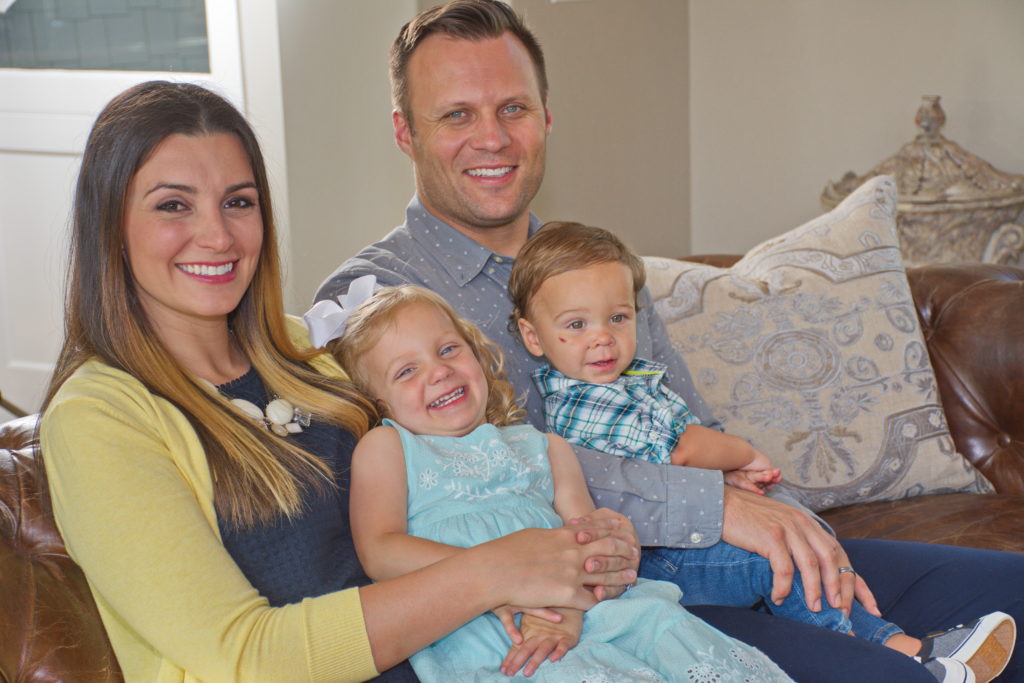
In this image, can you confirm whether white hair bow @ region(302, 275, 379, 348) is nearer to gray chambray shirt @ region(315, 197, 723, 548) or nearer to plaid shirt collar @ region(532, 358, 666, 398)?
gray chambray shirt @ region(315, 197, 723, 548)

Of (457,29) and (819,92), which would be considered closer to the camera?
(457,29)

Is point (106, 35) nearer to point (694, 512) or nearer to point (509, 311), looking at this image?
point (509, 311)

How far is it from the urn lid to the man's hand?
208 cm

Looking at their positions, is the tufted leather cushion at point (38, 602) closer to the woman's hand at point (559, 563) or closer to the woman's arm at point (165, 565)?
the woman's arm at point (165, 565)

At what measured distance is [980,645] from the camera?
1483mm

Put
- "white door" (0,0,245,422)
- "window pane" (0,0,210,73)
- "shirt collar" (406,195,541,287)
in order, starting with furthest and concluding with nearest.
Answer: "white door" (0,0,245,422)
"window pane" (0,0,210,73)
"shirt collar" (406,195,541,287)

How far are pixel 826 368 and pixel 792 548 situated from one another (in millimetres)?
→ 720

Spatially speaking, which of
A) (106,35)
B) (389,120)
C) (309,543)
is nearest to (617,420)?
(309,543)

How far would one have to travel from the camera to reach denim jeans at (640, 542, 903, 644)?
1.57m

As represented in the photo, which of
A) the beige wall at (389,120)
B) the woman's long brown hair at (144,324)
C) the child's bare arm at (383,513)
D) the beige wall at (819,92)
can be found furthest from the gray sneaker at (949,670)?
the beige wall at (819,92)

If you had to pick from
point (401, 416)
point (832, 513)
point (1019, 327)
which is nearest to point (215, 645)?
point (401, 416)

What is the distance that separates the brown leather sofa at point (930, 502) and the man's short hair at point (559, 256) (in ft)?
2.51

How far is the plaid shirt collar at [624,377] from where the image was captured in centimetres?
178

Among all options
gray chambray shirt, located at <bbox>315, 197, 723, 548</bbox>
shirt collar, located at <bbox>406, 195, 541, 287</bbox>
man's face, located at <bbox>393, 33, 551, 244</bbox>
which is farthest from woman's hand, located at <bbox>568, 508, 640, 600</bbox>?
man's face, located at <bbox>393, 33, 551, 244</bbox>
